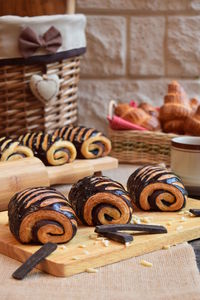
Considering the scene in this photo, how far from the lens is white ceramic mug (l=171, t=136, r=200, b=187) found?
1.49 meters

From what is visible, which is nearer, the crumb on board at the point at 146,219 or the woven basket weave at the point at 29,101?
the crumb on board at the point at 146,219

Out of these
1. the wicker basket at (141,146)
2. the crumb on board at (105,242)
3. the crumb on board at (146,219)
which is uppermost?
the crumb on board at (105,242)

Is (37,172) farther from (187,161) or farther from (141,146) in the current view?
(141,146)

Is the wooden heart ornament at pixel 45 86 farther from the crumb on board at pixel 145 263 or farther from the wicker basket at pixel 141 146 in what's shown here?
the crumb on board at pixel 145 263

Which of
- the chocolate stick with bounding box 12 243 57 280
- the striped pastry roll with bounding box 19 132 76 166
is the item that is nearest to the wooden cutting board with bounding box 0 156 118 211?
the striped pastry roll with bounding box 19 132 76 166

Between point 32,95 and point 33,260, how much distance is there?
2.85ft

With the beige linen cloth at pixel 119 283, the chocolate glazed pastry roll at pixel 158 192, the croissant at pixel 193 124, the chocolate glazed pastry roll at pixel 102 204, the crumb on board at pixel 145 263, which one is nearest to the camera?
the beige linen cloth at pixel 119 283

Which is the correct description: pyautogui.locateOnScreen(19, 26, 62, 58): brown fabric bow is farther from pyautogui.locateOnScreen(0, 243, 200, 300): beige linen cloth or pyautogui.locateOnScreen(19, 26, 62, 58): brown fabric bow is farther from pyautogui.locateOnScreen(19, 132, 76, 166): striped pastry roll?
pyautogui.locateOnScreen(0, 243, 200, 300): beige linen cloth

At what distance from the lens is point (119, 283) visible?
101 centimetres

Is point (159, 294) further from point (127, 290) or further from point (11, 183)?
point (11, 183)

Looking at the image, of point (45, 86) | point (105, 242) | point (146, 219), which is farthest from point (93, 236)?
point (45, 86)

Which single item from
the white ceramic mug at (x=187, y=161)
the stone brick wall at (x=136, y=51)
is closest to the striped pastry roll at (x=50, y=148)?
the white ceramic mug at (x=187, y=161)

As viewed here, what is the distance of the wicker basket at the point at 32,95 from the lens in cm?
178

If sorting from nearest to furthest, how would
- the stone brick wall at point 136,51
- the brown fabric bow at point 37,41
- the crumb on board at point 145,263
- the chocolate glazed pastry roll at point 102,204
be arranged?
1. the crumb on board at point 145,263
2. the chocolate glazed pastry roll at point 102,204
3. the brown fabric bow at point 37,41
4. the stone brick wall at point 136,51
